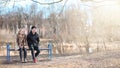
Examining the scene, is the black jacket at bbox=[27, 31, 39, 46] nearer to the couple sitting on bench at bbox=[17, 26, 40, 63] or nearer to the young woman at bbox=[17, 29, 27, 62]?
the couple sitting on bench at bbox=[17, 26, 40, 63]

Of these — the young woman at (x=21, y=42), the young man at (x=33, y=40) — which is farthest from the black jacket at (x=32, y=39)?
the young woman at (x=21, y=42)

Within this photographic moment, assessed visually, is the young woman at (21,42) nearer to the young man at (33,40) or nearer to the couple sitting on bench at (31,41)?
the couple sitting on bench at (31,41)

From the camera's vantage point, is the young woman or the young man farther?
the young woman

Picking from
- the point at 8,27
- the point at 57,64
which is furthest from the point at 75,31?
the point at 8,27

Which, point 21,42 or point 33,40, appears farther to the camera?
point 21,42

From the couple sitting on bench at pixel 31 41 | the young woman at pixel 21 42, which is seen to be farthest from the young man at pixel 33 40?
the young woman at pixel 21 42

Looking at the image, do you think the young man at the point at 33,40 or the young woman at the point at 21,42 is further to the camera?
the young woman at the point at 21,42

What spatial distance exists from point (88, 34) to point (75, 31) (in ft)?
5.69

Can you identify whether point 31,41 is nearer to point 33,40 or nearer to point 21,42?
point 33,40

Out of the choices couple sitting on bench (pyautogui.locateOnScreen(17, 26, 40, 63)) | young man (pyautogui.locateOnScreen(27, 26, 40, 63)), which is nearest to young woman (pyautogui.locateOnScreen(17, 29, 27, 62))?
couple sitting on bench (pyautogui.locateOnScreen(17, 26, 40, 63))

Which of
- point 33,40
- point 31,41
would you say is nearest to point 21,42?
point 31,41

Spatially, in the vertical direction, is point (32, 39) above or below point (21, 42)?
above

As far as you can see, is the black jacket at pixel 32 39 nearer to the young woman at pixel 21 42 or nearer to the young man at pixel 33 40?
the young man at pixel 33 40

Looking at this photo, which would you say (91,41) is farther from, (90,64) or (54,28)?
(90,64)
